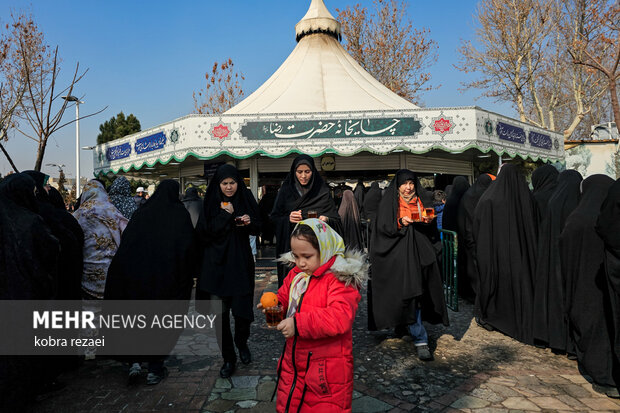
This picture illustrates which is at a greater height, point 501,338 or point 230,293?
point 230,293

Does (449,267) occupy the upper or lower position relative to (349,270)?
lower

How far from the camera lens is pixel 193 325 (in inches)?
194

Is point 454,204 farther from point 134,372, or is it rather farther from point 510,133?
point 510,133

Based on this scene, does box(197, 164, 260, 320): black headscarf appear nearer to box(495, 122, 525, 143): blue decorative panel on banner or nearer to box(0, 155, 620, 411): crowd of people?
box(0, 155, 620, 411): crowd of people

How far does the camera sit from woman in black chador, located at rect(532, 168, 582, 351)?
3650mm

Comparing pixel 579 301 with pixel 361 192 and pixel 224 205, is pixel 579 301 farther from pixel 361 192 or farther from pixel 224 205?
pixel 361 192

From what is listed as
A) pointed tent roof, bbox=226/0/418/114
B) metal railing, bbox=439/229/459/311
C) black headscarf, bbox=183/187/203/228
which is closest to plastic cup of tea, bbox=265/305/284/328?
metal railing, bbox=439/229/459/311

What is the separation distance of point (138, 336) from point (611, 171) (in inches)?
748

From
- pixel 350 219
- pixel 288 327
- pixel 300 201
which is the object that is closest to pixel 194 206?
pixel 350 219

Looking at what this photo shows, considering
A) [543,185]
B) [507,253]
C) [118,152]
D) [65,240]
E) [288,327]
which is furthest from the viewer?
[118,152]

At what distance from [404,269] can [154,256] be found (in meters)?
2.16

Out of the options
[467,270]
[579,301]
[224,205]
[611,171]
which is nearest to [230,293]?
[224,205]

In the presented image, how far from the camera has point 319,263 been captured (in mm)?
1995

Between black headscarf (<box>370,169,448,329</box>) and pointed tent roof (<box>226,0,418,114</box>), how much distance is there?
7.54 meters
